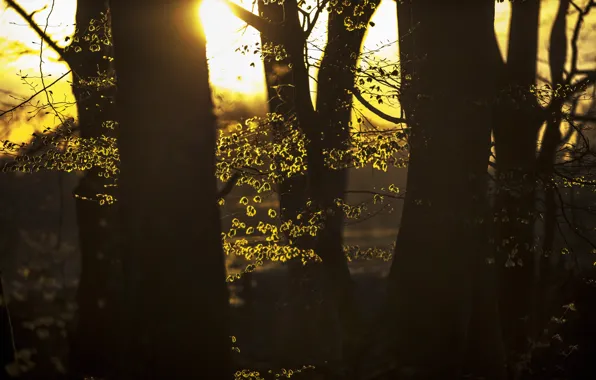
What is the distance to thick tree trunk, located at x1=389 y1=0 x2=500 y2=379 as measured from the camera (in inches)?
313

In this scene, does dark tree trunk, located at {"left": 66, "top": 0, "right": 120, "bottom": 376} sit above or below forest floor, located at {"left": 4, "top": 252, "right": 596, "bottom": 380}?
above

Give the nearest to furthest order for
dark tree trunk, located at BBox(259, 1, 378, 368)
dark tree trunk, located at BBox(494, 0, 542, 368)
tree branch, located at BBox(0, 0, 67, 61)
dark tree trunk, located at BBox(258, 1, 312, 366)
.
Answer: dark tree trunk, located at BBox(494, 0, 542, 368)
dark tree trunk, located at BBox(259, 1, 378, 368)
dark tree trunk, located at BBox(258, 1, 312, 366)
tree branch, located at BBox(0, 0, 67, 61)

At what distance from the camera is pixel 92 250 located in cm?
1379

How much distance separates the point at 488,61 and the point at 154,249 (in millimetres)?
4554

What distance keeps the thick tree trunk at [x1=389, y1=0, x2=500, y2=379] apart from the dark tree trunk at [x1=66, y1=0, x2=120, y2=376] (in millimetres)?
6105

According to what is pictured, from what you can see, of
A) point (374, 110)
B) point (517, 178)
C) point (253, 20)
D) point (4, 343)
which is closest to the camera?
point (4, 343)

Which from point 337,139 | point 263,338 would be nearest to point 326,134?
point 337,139

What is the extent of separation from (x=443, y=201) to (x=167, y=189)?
3475 millimetres

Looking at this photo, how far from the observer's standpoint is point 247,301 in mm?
24016

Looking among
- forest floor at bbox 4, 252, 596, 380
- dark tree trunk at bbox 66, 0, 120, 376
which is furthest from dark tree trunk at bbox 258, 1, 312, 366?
dark tree trunk at bbox 66, 0, 120, 376

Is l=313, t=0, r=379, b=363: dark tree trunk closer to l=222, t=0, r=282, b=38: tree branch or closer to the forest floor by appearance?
the forest floor

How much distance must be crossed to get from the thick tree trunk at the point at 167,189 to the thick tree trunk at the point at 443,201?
2.85 meters

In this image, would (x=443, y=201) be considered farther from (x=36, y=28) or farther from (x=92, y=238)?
(x=36, y=28)

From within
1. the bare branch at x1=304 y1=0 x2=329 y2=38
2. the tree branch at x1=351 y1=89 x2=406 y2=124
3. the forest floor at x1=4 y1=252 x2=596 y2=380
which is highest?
the bare branch at x1=304 y1=0 x2=329 y2=38
